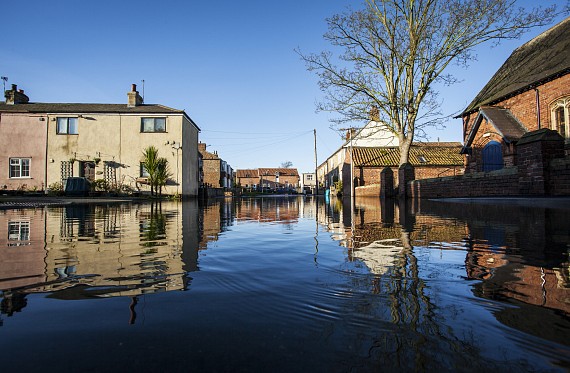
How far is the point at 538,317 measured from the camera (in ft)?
5.48

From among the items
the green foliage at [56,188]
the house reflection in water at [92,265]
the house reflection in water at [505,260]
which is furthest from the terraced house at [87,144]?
the house reflection in water at [505,260]

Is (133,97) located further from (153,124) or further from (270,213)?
(270,213)

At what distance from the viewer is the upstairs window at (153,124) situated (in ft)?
87.6

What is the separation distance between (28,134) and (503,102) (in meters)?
33.9

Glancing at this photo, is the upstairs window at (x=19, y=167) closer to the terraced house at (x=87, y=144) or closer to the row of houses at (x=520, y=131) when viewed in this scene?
the terraced house at (x=87, y=144)

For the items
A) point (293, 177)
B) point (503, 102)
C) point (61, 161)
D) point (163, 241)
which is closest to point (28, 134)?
point (61, 161)

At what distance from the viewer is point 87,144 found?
26266mm

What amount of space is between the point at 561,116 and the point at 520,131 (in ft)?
5.95

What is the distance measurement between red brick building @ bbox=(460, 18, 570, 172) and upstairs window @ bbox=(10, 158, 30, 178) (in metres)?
32.3

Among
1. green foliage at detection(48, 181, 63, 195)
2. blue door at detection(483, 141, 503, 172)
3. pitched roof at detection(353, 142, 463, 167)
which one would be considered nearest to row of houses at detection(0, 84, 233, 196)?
green foliage at detection(48, 181, 63, 195)

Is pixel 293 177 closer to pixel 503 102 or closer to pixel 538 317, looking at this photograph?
pixel 503 102

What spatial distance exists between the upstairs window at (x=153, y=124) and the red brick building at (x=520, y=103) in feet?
73.6

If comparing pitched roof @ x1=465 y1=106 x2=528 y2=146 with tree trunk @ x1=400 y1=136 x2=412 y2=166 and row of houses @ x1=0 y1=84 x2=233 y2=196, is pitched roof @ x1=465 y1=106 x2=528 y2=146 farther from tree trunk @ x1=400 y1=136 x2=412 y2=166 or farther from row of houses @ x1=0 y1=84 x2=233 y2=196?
row of houses @ x1=0 y1=84 x2=233 y2=196

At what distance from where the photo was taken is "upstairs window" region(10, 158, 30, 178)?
25.9m
